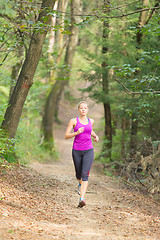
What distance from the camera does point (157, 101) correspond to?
9086 mm

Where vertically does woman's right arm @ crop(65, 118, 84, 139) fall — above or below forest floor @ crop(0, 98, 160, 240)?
above

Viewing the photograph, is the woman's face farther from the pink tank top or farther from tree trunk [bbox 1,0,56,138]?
tree trunk [bbox 1,0,56,138]

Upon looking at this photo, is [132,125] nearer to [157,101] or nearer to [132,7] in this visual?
[157,101]

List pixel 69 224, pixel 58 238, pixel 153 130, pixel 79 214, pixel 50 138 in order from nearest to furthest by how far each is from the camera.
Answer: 1. pixel 58 238
2. pixel 69 224
3. pixel 79 214
4. pixel 153 130
5. pixel 50 138

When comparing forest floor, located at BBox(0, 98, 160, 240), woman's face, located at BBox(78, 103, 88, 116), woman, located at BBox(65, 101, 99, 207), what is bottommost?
forest floor, located at BBox(0, 98, 160, 240)

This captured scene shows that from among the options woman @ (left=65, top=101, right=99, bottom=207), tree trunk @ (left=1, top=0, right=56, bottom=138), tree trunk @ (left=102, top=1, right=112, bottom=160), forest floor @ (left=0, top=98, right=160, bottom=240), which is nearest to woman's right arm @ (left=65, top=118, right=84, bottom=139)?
woman @ (left=65, top=101, right=99, bottom=207)

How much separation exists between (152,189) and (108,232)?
340 centimetres

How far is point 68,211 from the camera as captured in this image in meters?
5.87

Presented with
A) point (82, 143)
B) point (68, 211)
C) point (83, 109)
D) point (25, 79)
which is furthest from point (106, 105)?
point (68, 211)

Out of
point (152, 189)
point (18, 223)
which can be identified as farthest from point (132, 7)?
point (18, 223)

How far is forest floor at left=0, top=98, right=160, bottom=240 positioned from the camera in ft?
14.5

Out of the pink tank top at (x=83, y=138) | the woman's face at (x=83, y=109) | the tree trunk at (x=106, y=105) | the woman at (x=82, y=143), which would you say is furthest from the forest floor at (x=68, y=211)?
the tree trunk at (x=106, y=105)

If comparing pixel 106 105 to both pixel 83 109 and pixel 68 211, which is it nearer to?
pixel 83 109

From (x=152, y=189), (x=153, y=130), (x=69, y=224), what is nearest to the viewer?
(x=69, y=224)
